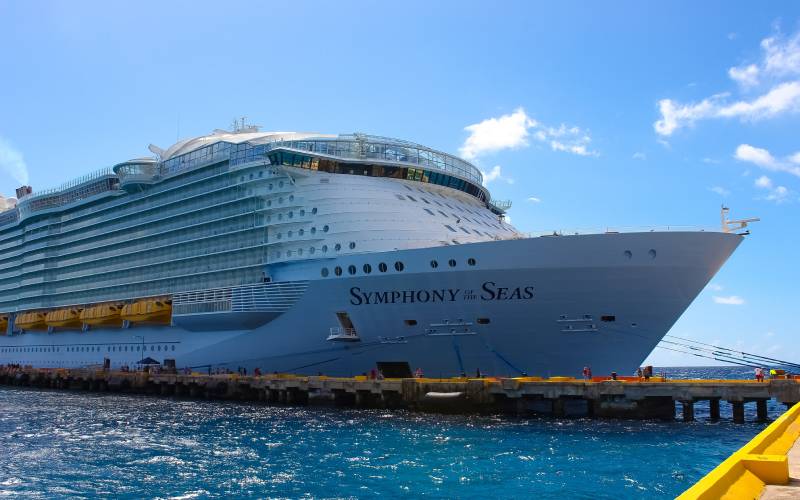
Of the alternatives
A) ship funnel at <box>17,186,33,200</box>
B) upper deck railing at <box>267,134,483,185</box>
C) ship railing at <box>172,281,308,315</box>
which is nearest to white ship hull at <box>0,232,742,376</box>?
ship railing at <box>172,281,308,315</box>

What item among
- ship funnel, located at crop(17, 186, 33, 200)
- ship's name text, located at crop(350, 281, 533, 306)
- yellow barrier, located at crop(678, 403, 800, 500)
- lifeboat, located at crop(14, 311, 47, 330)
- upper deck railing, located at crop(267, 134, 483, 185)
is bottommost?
Result: yellow barrier, located at crop(678, 403, 800, 500)

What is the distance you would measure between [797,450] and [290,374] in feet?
87.6

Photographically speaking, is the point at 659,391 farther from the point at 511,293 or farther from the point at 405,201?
the point at 405,201

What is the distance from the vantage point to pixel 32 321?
53688 millimetres

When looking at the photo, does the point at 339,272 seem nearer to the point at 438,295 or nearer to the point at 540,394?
the point at 438,295

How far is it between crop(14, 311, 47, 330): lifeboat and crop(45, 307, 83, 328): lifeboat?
956 mm

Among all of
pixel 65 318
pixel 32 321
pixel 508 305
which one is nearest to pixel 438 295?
pixel 508 305

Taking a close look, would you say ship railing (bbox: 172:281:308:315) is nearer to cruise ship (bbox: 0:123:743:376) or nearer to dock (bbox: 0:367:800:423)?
cruise ship (bbox: 0:123:743:376)

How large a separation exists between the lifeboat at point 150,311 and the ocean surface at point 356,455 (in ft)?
39.6

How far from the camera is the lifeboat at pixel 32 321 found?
174ft

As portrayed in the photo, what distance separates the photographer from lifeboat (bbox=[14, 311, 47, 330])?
5312cm

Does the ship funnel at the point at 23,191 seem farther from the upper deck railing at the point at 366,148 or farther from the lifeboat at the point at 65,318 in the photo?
the upper deck railing at the point at 366,148

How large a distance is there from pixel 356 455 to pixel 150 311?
26382 millimetres

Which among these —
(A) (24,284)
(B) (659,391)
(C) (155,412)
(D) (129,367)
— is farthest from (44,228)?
(B) (659,391)
